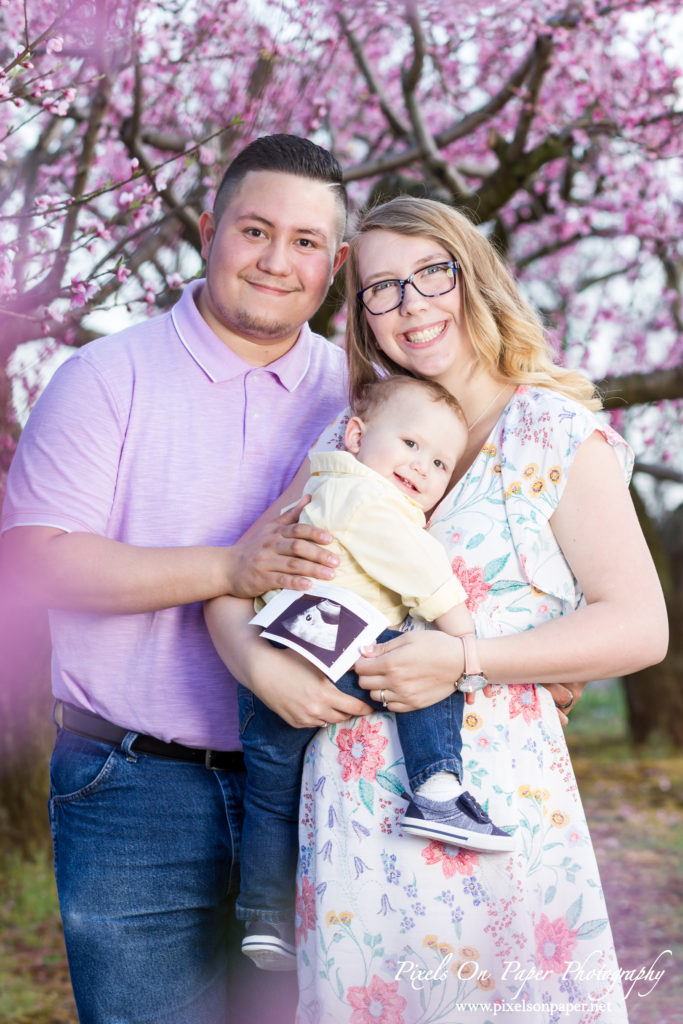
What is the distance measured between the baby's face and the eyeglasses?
256mm

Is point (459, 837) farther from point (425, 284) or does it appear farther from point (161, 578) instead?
point (425, 284)

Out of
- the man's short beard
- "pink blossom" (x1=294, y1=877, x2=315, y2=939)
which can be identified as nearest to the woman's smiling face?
the man's short beard

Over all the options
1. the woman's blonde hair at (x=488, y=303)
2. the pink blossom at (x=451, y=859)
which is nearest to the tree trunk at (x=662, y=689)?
the woman's blonde hair at (x=488, y=303)

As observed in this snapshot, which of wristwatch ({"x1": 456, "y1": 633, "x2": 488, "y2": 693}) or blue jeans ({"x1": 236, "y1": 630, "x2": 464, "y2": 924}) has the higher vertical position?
wristwatch ({"x1": 456, "y1": 633, "x2": 488, "y2": 693})

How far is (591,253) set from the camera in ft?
33.0

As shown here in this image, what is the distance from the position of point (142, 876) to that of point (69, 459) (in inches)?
39.6

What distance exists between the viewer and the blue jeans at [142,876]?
7.75 feet

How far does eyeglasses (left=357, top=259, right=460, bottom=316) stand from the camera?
7.66ft

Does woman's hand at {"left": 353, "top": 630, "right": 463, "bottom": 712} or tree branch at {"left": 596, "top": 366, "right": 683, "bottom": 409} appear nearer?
woman's hand at {"left": 353, "top": 630, "right": 463, "bottom": 712}

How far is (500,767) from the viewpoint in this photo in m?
2.03

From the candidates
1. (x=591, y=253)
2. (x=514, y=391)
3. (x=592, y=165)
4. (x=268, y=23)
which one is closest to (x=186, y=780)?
(x=514, y=391)

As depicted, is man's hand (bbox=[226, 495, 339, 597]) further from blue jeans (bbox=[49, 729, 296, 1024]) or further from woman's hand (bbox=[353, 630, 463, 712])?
blue jeans (bbox=[49, 729, 296, 1024])

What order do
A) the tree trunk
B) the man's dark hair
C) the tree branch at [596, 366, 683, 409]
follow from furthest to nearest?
1. the tree trunk
2. the tree branch at [596, 366, 683, 409]
3. the man's dark hair

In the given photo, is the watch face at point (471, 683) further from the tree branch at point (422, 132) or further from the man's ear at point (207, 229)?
the tree branch at point (422, 132)
